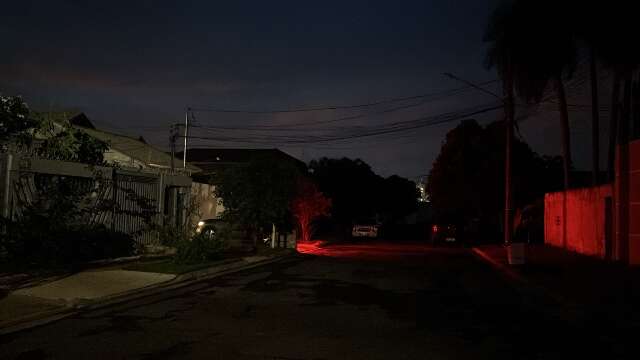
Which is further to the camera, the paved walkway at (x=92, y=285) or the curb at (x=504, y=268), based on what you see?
the curb at (x=504, y=268)

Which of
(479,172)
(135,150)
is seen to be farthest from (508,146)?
(135,150)

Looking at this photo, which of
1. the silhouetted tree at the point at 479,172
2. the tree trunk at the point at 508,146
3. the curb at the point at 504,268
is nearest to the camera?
the curb at the point at 504,268

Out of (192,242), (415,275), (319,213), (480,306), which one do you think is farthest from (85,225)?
(319,213)

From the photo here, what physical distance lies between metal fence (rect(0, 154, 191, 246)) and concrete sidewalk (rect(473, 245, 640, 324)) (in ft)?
38.7

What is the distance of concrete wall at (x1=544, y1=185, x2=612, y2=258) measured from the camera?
983 inches

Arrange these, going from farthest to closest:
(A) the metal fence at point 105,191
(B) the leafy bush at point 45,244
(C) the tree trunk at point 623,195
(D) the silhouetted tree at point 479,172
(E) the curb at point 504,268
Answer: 1. (D) the silhouetted tree at point 479,172
2. (C) the tree trunk at point 623,195
3. (E) the curb at point 504,268
4. (A) the metal fence at point 105,191
5. (B) the leafy bush at point 45,244

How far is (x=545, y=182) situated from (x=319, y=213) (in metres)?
20.4

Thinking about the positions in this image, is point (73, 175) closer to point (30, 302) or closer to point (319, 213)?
point (30, 302)

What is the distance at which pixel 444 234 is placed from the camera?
40.1 meters

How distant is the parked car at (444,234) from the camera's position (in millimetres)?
40094

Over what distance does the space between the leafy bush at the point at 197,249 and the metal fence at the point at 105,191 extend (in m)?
2.51

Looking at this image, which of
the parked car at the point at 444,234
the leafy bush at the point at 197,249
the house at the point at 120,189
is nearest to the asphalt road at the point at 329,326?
the leafy bush at the point at 197,249

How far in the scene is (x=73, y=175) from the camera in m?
20.4

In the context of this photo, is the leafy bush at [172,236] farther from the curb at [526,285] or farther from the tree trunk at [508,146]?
the tree trunk at [508,146]
